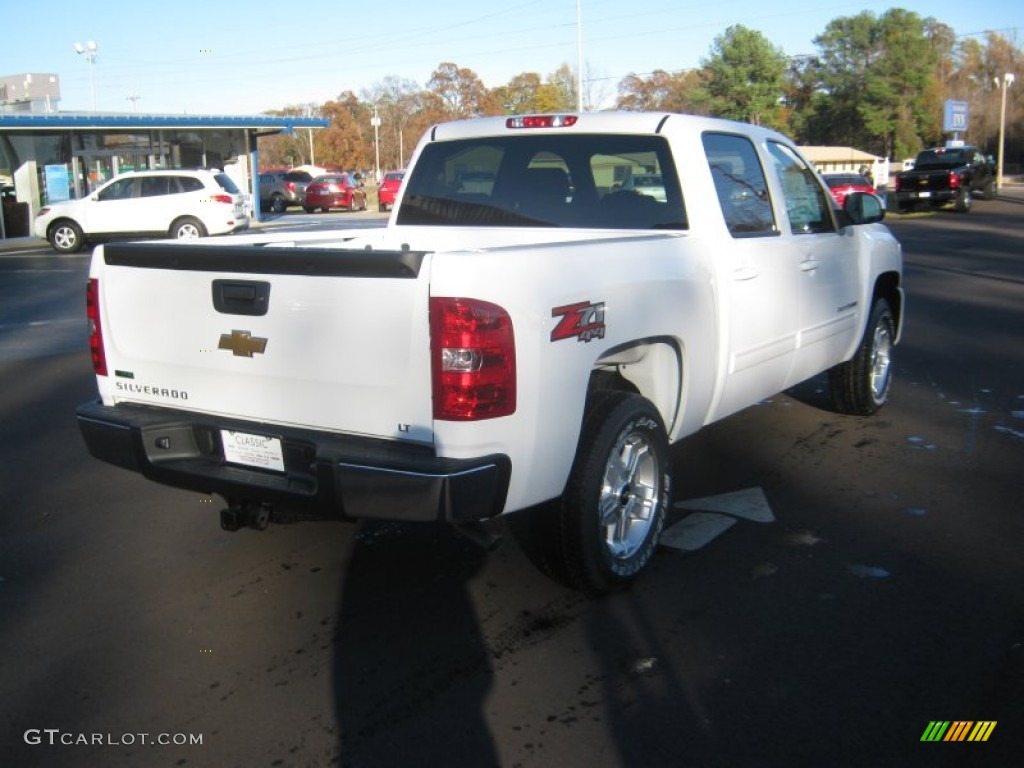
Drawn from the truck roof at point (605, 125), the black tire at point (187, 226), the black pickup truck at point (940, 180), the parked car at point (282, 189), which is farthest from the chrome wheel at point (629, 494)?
the parked car at point (282, 189)

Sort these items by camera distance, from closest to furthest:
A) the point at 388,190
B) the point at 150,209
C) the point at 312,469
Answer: the point at 312,469 < the point at 150,209 < the point at 388,190

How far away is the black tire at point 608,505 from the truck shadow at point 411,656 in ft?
1.46

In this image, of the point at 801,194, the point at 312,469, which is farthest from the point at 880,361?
the point at 312,469

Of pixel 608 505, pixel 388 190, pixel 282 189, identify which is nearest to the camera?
pixel 608 505

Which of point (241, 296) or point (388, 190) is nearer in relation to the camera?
point (241, 296)

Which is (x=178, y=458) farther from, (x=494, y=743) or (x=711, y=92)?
(x=711, y=92)

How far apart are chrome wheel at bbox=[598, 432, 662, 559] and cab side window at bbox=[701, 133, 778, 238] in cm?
136

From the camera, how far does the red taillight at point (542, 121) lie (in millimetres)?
5137

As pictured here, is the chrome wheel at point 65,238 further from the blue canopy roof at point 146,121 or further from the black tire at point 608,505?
the black tire at point 608,505

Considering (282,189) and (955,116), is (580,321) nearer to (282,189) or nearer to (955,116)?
(282,189)

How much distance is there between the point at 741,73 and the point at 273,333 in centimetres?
6512

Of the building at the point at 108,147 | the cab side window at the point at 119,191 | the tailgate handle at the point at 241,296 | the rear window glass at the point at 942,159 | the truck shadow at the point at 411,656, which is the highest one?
the building at the point at 108,147

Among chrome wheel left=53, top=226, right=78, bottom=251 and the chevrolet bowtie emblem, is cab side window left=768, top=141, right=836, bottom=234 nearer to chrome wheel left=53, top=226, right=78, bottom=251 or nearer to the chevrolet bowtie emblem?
the chevrolet bowtie emblem

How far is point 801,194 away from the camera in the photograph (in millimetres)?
5953
